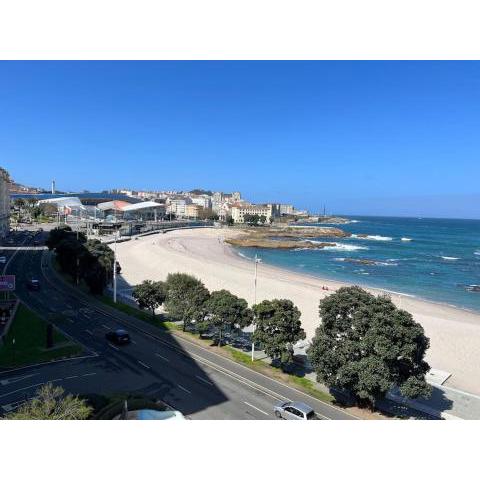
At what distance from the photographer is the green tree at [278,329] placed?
2083 centimetres

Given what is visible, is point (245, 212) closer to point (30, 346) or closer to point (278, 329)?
point (30, 346)

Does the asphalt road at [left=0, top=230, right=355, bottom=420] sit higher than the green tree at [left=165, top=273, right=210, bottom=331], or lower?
lower

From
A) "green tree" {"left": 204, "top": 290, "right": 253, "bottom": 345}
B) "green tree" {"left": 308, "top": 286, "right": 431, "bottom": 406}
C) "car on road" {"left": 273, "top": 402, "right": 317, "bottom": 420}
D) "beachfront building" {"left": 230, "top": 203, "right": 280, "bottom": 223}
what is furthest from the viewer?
"beachfront building" {"left": 230, "top": 203, "right": 280, "bottom": 223}

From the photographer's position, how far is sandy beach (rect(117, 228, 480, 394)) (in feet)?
84.7

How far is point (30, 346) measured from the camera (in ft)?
73.6

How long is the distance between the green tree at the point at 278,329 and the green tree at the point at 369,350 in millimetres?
2460

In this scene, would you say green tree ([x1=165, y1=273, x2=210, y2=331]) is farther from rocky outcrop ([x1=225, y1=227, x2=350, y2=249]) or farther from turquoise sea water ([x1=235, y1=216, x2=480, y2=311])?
rocky outcrop ([x1=225, y1=227, x2=350, y2=249])

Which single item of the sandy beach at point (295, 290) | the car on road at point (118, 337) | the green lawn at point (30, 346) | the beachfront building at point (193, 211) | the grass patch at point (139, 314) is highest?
the beachfront building at point (193, 211)

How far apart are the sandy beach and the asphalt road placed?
366 inches

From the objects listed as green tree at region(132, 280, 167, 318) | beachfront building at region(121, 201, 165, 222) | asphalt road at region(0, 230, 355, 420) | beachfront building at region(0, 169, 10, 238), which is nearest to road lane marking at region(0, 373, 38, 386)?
asphalt road at region(0, 230, 355, 420)

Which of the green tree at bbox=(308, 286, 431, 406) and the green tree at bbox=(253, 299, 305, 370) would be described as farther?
the green tree at bbox=(253, 299, 305, 370)

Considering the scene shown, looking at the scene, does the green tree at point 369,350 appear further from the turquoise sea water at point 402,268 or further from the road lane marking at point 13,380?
the turquoise sea water at point 402,268

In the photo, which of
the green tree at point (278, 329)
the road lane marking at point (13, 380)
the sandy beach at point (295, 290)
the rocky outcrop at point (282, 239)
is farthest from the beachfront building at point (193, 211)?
the road lane marking at point (13, 380)

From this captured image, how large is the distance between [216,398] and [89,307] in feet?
58.0
